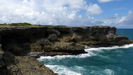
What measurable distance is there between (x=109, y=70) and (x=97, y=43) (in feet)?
105

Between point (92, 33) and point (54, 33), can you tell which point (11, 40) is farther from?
point (92, 33)

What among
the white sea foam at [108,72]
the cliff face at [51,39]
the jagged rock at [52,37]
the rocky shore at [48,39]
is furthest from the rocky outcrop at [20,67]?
the jagged rock at [52,37]

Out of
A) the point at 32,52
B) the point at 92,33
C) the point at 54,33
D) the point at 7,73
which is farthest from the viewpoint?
the point at 92,33

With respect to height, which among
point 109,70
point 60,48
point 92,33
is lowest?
point 109,70

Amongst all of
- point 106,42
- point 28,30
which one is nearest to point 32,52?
point 28,30

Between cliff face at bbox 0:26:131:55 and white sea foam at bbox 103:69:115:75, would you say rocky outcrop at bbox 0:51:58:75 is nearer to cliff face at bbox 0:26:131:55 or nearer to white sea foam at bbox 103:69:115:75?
white sea foam at bbox 103:69:115:75

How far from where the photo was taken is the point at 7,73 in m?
18.0

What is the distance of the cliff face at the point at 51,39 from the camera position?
4653cm

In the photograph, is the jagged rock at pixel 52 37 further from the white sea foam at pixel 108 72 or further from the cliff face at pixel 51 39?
the white sea foam at pixel 108 72

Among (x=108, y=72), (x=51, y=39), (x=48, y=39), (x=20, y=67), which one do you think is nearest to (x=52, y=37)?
(x=51, y=39)

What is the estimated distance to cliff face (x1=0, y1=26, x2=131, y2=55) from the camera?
46531 millimetres

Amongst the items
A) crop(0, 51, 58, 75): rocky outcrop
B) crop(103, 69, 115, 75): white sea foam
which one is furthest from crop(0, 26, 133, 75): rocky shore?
crop(103, 69, 115, 75): white sea foam

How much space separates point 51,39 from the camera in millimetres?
53219

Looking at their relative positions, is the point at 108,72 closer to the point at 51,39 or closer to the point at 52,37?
the point at 51,39
